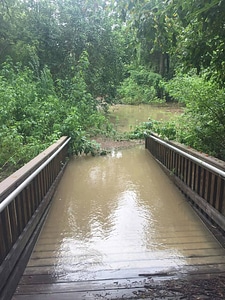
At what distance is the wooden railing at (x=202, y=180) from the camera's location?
3.23 meters

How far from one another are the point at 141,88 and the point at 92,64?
13.6 meters

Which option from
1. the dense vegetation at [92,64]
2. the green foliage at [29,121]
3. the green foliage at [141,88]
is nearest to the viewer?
the dense vegetation at [92,64]

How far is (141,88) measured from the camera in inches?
1016

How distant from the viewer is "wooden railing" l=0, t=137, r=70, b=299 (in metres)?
2.23

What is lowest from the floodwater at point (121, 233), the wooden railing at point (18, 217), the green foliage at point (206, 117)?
the floodwater at point (121, 233)

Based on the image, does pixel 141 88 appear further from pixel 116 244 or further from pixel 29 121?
pixel 116 244

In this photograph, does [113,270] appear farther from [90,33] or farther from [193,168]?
[90,33]

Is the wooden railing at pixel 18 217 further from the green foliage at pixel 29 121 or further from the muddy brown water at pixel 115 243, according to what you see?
the green foliage at pixel 29 121

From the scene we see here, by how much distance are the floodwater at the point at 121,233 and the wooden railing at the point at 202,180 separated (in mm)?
200

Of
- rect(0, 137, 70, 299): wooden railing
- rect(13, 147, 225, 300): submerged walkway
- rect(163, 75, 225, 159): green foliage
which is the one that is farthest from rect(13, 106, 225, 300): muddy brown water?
rect(163, 75, 225, 159): green foliage

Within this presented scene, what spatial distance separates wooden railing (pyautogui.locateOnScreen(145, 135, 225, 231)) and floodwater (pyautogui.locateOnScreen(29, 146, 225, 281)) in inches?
7.9

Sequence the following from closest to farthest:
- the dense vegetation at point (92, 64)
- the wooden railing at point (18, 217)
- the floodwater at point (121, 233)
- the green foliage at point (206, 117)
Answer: the wooden railing at point (18, 217) < the floodwater at point (121, 233) < the dense vegetation at point (92, 64) < the green foliage at point (206, 117)

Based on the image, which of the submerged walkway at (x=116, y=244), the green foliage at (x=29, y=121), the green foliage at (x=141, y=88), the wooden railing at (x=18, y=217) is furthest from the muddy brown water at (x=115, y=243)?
the green foliage at (x=141, y=88)

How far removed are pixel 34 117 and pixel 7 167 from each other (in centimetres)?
171
